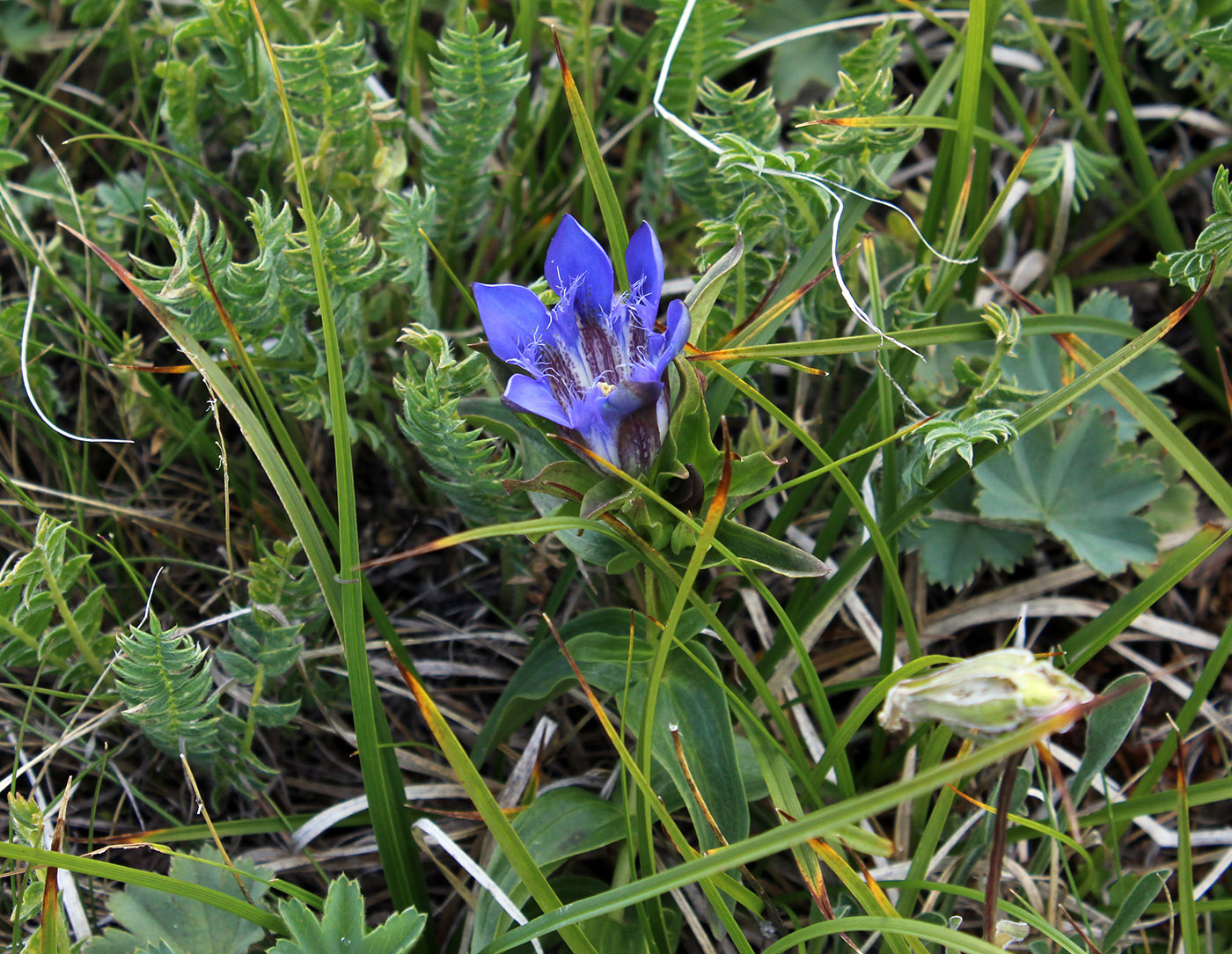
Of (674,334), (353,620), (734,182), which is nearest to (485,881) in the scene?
(353,620)

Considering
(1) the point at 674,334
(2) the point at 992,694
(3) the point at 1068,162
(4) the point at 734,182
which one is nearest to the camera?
(2) the point at 992,694

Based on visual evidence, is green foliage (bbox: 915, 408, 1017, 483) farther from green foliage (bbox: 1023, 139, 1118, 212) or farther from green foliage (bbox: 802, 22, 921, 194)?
green foliage (bbox: 1023, 139, 1118, 212)

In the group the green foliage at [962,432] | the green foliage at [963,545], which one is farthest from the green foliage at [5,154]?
the green foliage at [963,545]

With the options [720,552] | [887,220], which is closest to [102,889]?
[720,552]

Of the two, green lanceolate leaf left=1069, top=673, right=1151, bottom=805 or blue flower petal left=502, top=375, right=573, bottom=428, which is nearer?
blue flower petal left=502, top=375, right=573, bottom=428

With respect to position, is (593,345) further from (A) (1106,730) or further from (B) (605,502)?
(A) (1106,730)

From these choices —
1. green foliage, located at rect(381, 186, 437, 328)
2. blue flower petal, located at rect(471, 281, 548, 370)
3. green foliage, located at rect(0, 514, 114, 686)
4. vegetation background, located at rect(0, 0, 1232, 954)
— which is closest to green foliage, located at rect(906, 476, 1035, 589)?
vegetation background, located at rect(0, 0, 1232, 954)
